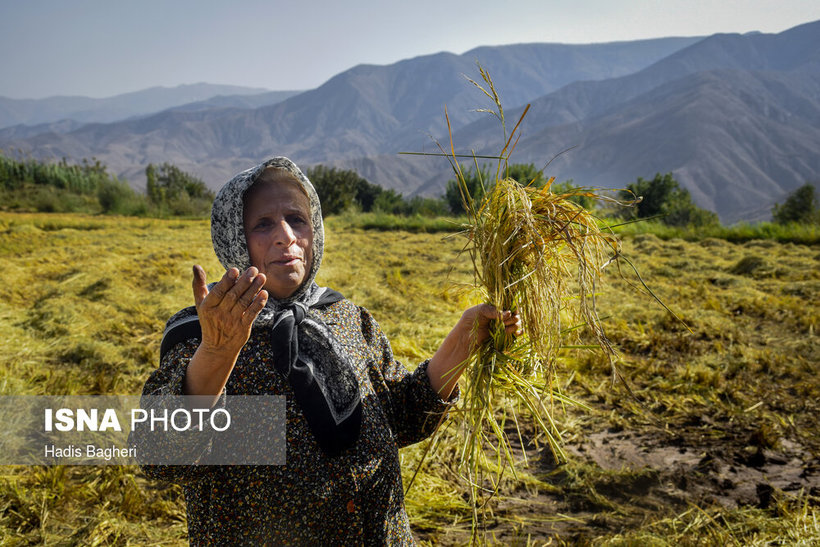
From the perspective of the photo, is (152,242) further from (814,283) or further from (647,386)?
(814,283)

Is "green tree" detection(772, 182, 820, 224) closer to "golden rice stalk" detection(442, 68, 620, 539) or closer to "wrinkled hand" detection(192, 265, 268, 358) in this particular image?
"golden rice stalk" detection(442, 68, 620, 539)

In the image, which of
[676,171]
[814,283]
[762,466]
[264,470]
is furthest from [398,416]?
[676,171]

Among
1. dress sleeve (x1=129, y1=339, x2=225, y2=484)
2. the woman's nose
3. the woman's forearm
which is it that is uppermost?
the woman's nose

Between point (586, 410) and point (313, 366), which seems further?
point (586, 410)

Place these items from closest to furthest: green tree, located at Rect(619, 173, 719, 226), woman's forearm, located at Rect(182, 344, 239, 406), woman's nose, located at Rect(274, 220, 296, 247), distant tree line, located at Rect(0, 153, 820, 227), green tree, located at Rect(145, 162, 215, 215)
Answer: woman's forearm, located at Rect(182, 344, 239, 406)
woman's nose, located at Rect(274, 220, 296, 247)
distant tree line, located at Rect(0, 153, 820, 227)
green tree, located at Rect(145, 162, 215, 215)
green tree, located at Rect(619, 173, 719, 226)

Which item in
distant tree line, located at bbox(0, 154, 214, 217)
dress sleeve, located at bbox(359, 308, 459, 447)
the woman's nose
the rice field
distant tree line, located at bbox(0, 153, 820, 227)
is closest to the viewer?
the woman's nose

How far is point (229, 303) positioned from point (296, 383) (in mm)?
397

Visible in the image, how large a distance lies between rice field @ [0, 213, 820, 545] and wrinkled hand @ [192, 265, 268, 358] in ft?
3.11

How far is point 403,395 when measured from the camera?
1641 millimetres

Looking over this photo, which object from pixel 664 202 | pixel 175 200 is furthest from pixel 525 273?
pixel 664 202

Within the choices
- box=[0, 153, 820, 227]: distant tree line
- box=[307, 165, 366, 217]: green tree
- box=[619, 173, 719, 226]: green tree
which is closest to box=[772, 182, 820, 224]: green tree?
box=[0, 153, 820, 227]: distant tree line

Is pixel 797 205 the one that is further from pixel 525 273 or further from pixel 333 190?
pixel 525 273

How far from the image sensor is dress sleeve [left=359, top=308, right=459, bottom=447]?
1595 mm

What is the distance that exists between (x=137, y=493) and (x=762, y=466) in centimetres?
339
